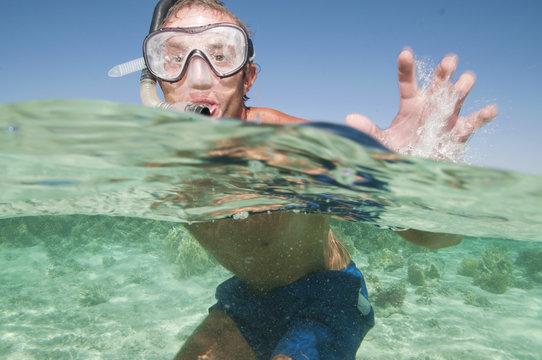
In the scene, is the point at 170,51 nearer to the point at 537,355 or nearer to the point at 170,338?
the point at 170,338

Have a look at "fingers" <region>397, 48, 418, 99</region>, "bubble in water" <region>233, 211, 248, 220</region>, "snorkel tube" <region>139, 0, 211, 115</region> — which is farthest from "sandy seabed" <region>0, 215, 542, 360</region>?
"fingers" <region>397, 48, 418, 99</region>

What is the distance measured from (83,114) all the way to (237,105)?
210 cm

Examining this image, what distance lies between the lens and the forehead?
421 centimetres

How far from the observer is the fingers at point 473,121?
2884 mm

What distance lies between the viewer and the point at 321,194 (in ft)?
14.7

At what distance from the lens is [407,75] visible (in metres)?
2.87

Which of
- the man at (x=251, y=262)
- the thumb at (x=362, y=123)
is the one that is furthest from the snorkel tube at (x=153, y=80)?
the thumb at (x=362, y=123)

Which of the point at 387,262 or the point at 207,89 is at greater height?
the point at 207,89

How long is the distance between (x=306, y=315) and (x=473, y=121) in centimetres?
322

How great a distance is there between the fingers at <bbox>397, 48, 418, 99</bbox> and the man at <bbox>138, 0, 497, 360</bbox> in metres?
2.04

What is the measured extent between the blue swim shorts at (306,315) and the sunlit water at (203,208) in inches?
52.7

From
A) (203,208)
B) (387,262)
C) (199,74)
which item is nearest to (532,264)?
(387,262)

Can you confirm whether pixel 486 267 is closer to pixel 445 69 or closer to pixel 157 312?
pixel 157 312

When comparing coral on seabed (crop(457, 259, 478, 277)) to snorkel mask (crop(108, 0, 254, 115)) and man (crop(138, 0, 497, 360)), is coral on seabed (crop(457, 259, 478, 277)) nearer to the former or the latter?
man (crop(138, 0, 497, 360))
